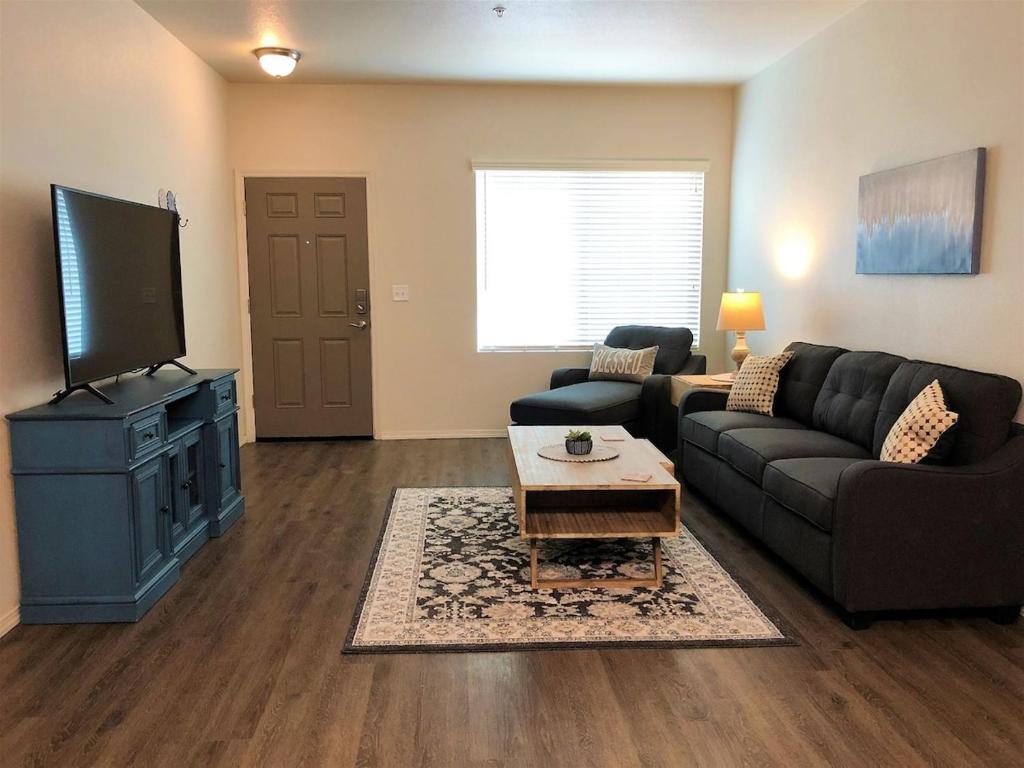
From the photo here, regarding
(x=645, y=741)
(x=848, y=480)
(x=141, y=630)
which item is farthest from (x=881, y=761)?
(x=141, y=630)

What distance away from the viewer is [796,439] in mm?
3846

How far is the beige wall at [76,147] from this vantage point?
301cm

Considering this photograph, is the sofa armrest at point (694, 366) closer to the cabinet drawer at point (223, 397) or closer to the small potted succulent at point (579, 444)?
the small potted succulent at point (579, 444)

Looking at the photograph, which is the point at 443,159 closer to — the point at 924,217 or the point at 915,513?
the point at 924,217

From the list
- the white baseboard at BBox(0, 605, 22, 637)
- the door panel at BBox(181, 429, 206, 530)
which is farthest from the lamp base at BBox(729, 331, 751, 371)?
the white baseboard at BBox(0, 605, 22, 637)

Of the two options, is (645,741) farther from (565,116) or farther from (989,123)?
(565,116)

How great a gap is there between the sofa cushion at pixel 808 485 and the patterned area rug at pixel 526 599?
0.40m

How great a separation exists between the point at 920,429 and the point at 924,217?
1.17m

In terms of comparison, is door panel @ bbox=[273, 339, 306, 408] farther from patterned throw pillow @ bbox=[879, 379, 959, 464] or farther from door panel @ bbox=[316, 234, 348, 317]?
patterned throw pillow @ bbox=[879, 379, 959, 464]

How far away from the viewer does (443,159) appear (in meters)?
6.17

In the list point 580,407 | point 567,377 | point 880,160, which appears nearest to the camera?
point 880,160

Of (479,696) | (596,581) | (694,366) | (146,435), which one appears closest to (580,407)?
(694,366)

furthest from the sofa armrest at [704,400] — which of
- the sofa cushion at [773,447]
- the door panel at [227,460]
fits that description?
the door panel at [227,460]

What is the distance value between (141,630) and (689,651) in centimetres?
196
